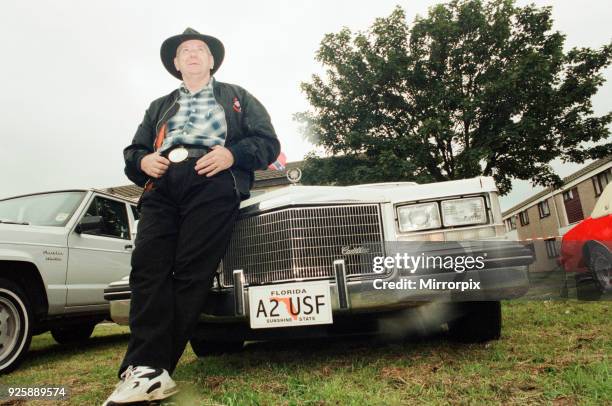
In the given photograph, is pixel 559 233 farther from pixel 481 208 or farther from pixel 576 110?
pixel 481 208

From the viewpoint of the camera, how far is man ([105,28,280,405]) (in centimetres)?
196

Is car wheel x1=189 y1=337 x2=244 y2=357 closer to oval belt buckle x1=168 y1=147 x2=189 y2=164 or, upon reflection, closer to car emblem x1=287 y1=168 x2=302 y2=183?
car emblem x1=287 y1=168 x2=302 y2=183

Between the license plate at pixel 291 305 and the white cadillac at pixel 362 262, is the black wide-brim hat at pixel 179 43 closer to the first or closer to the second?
the white cadillac at pixel 362 262

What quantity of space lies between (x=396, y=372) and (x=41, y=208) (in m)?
3.97

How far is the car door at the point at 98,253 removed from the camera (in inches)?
167

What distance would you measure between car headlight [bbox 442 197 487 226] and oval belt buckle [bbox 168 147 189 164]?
4.88ft

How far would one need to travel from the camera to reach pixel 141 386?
1.79 metres

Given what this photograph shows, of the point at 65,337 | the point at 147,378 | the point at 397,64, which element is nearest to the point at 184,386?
the point at 147,378

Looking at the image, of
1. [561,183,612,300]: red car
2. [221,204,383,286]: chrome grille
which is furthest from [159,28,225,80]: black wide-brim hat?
[561,183,612,300]: red car

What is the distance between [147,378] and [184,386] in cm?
50

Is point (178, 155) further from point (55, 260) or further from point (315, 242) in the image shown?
point (55, 260)

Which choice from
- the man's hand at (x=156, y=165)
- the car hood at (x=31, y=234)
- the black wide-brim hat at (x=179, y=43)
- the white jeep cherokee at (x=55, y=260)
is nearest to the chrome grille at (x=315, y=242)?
the man's hand at (x=156, y=165)

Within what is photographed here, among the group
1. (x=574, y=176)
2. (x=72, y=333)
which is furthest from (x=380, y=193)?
(x=574, y=176)

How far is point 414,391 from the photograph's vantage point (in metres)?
1.87
